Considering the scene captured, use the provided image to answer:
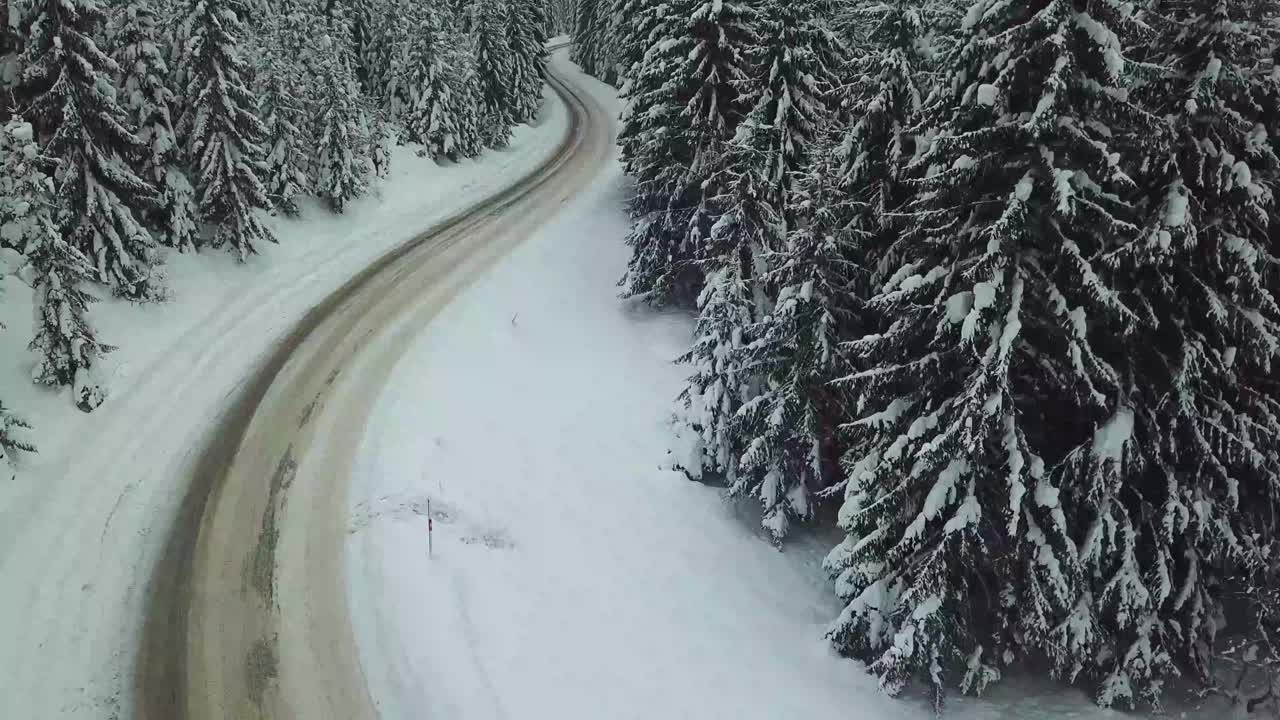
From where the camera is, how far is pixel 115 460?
536 inches

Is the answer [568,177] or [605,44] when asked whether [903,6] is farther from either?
[605,44]

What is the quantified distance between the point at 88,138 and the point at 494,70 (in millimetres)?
32661

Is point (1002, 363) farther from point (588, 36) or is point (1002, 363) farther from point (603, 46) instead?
point (588, 36)

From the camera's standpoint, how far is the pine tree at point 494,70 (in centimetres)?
4546

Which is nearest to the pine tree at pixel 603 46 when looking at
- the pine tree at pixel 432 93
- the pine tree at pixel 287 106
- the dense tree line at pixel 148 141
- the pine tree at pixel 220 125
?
the pine tree at pixel 432 93

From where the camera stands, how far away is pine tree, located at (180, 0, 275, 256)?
21.1 meters

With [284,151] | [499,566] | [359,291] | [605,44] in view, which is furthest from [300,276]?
[605,44]

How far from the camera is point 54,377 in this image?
14.7 meters

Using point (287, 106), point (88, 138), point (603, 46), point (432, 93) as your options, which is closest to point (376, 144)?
point (287, 106)

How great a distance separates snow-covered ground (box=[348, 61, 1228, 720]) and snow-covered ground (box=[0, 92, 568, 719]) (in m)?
3.23

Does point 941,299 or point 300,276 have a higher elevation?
point 941,299

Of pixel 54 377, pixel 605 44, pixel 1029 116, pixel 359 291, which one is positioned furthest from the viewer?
pixel 605 44

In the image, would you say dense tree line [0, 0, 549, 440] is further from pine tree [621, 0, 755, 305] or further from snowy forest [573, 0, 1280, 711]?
snowy forest [573, 0, 1280, 711]

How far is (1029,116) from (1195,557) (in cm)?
660
